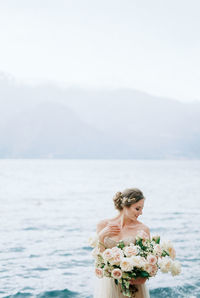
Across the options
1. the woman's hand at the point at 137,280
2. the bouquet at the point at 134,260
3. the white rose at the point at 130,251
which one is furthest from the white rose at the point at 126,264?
the woman's hand at the point at 137,280

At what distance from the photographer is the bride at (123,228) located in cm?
466

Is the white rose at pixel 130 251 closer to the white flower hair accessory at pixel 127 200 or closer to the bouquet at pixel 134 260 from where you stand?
the bouquet at pixel 134 260

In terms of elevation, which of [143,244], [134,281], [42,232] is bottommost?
[134,281]

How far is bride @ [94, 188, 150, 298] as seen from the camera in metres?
4.66

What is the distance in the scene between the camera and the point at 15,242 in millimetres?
17219

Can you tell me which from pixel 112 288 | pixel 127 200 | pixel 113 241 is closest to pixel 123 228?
pixel 113 241

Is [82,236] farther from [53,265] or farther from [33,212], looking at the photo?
[33,212]

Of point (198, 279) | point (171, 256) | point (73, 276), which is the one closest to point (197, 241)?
point (198, 279)

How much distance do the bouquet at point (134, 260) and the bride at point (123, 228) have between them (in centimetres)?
11

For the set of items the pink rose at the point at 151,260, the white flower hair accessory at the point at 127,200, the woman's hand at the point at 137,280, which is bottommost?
the woman's hand at the point at 137,280

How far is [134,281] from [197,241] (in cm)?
1430

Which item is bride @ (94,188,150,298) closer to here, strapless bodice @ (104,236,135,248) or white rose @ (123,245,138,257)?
strapless bodice @ (104,236,135,248)

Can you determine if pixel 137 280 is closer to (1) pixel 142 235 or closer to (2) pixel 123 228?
(1) pixel 142 235

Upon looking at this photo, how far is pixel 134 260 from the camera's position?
4.29 m
